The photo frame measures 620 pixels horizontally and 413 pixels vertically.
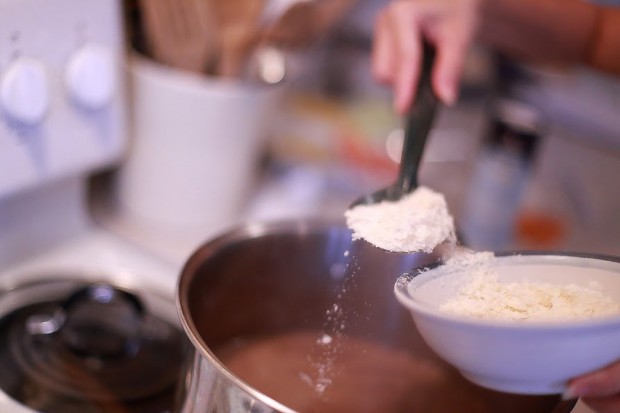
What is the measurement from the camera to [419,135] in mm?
516

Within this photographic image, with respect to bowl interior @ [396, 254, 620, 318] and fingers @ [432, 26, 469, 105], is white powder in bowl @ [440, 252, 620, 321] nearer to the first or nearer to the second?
bowl interior @ [396, 254, 620, 318]

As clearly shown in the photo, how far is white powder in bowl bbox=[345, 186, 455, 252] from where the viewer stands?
0.42 metres

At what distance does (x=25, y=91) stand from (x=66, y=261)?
20cm

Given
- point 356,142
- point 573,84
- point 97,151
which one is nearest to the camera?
point 97,151

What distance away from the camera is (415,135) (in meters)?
0.52

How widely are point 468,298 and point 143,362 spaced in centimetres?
28

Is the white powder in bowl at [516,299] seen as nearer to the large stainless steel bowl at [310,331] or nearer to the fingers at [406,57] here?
the large stainless steel bowl at [310,331]

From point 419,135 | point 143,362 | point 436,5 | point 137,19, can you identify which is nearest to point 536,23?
point 436,5

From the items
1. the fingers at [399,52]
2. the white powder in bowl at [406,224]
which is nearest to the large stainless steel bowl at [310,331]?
the white powder in bowl at [406,224]

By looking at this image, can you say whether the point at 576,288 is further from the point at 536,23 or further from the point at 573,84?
the point at 573,84

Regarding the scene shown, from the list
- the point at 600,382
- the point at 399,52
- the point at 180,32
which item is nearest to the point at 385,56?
the point at 399,52

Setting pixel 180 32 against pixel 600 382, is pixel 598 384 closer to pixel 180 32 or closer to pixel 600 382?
pixel 600 382

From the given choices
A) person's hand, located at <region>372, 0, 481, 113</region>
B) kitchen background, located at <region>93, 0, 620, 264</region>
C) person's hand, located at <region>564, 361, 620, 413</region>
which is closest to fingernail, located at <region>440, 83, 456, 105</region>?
person's hand, located at <region>372, 0, 481, 113</region>

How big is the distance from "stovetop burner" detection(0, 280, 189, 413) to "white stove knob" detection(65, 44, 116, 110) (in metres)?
0.15
